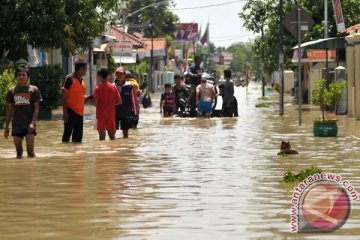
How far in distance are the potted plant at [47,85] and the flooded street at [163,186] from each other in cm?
1166

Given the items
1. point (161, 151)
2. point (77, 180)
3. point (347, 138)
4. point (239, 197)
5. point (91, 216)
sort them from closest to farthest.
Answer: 1. point (91, 216)
2. point (239, 197)
3. point (77, 180)
4. point (161, 151)
5. point (347, 138)

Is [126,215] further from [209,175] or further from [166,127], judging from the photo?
[166,127]

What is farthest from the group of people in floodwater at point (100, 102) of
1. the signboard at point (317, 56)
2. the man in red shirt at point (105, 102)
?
the signboard at point (317, 56)

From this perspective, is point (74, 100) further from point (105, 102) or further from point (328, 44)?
point (328, 44)

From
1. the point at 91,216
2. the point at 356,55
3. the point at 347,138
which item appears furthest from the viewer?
the point at 356,55

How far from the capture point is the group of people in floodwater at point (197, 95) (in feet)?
117

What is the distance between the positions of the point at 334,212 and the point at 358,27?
933 inches

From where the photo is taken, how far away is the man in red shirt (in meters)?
23.1

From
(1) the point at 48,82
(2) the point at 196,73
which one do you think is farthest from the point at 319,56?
→ (1) the point at 48,82

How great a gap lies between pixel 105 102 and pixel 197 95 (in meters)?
12.6

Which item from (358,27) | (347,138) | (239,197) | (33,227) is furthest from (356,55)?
(33,227)

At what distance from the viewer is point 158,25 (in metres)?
125

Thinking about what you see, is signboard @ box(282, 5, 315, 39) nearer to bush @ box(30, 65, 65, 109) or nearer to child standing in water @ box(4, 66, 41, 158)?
bush @ box(30, 65, 65, 109)

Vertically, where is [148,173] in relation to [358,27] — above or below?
below
